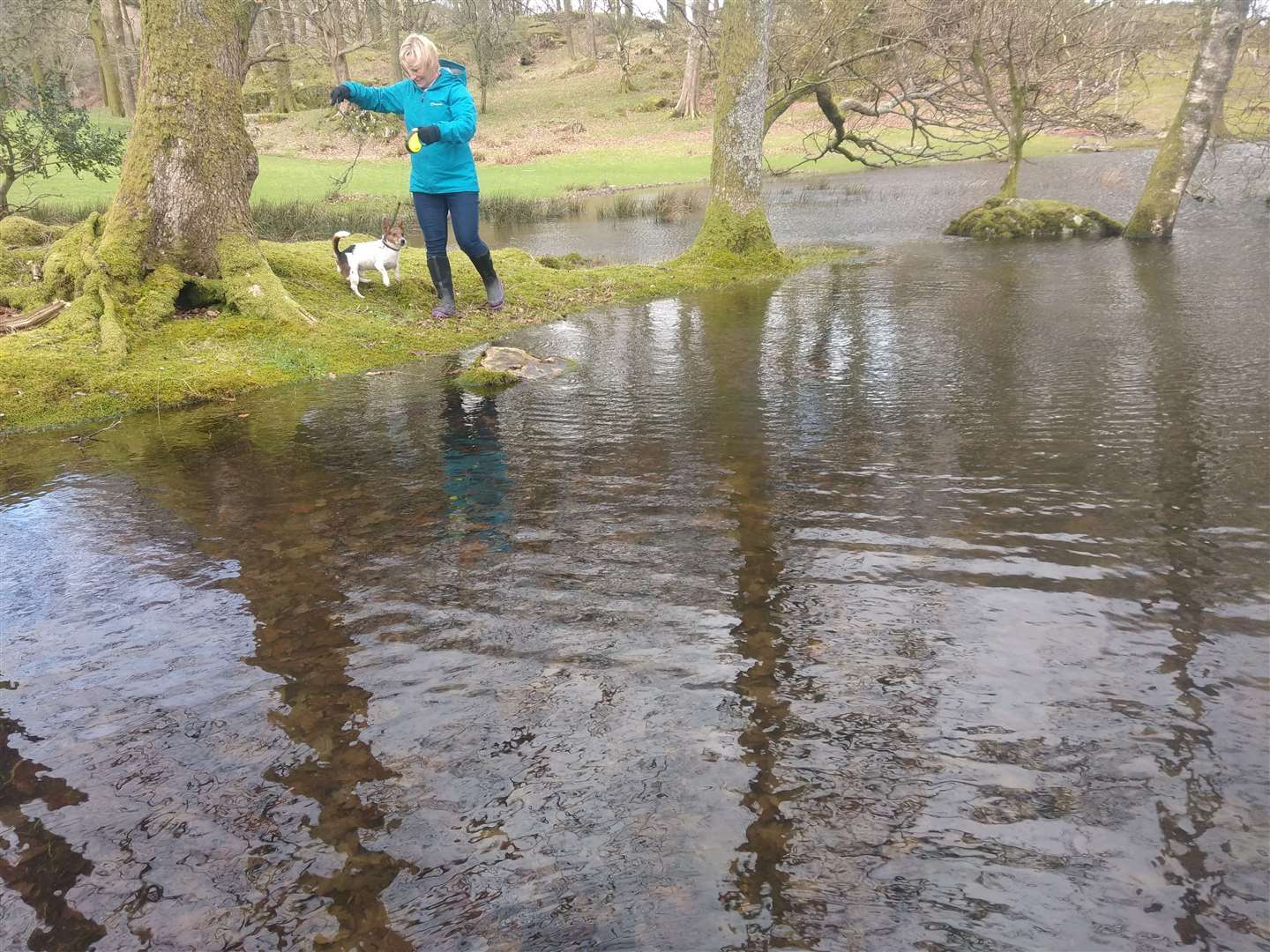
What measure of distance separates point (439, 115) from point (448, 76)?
1.26 ft

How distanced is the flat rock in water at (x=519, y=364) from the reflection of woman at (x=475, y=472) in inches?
27.4

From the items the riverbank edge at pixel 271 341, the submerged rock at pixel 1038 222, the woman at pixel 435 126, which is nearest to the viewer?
the riverbank edge at pixel 271 341

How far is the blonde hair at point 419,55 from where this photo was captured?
790cm

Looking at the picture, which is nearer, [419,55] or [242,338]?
[419,55]

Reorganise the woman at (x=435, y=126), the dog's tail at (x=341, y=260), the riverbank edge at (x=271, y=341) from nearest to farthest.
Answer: the riverbank edge at (x=271, y=341) → the woman at (x=435, y=126) → the dog's tail at (x=341, y=260)

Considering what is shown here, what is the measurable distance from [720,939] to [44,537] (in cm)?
443

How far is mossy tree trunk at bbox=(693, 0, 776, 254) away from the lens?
1280cm

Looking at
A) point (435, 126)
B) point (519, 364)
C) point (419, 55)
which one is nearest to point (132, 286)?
point (435, 126)

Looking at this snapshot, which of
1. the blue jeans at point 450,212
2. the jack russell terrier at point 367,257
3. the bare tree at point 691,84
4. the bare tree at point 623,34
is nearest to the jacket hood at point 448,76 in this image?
the blue jeans at point 450,212

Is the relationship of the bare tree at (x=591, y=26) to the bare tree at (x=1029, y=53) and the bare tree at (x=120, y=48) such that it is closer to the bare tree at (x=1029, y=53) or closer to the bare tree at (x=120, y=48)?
the bare tree at (x=120, y=48)

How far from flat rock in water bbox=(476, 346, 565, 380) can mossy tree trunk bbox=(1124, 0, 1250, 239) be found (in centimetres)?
1314

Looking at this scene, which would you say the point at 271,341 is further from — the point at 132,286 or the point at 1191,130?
the point at 1191,130

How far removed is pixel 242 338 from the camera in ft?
27.7

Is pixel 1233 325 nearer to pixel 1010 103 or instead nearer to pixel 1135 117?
pixel 1010 103
